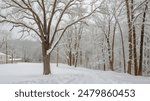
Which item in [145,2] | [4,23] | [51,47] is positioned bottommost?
[51,47]

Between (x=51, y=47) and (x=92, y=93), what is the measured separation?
1746 cm

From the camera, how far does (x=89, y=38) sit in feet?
273

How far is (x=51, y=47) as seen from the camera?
29203mm

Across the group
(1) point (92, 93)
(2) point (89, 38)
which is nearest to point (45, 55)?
(1) point (92, 93)

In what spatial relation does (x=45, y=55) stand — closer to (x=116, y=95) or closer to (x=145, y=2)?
(x=145, y=2)

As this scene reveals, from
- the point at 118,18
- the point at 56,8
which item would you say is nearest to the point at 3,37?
the point at 118,18

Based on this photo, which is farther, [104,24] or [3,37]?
[3,37]

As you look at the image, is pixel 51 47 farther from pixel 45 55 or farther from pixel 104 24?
pixel 104 24

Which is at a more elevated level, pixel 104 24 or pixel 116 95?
pixel 104 24

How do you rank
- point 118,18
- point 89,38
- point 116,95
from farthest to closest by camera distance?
1. point 89,38
2. point 118,18
3. point 116,95

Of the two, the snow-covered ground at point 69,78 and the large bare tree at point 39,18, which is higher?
the large bare tree at point 39,18

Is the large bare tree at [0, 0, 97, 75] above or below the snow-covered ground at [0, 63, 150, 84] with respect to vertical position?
above

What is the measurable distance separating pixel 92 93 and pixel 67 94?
3.42 feet

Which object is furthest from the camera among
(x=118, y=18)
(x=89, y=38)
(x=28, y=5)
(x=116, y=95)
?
(x=89, y=38)
